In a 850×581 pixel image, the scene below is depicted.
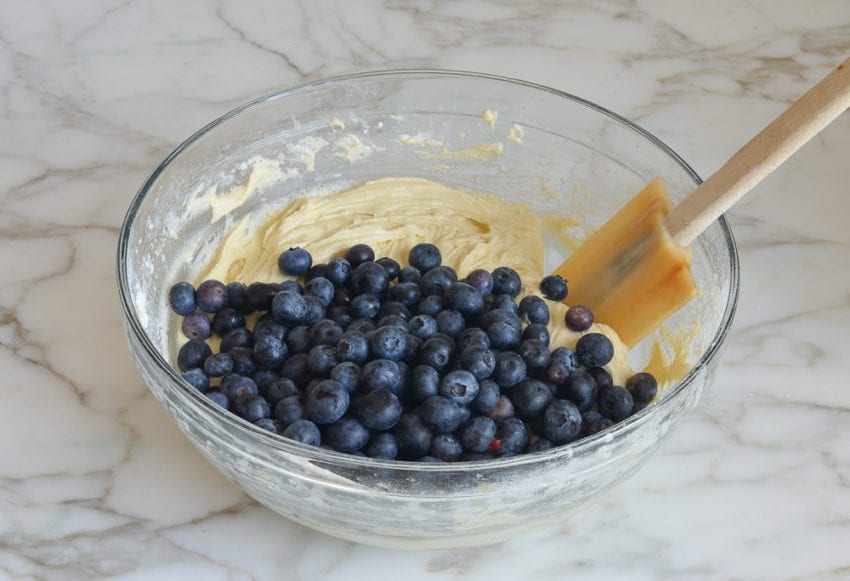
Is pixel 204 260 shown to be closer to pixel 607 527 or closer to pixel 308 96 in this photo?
pixel 308 96

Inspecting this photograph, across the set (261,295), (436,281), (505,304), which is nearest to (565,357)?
(505,304)

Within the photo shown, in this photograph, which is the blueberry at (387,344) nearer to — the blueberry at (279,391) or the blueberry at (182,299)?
the blueberry at (279,391)

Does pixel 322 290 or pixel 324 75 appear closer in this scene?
pixel 322 290

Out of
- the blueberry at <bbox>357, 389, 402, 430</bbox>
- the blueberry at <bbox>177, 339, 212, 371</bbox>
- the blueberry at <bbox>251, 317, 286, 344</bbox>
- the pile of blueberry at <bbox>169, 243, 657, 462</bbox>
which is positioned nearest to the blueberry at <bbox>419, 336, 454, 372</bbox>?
the pile of blueberry at <bbox>169, 243, 657, 462</bbox>

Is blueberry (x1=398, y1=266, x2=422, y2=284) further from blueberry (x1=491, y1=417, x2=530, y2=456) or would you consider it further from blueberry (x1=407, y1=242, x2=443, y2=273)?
blueberry (x1=491, y1=417, x2=530, y2=456)

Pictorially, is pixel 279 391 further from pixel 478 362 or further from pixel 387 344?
pixel 478 362

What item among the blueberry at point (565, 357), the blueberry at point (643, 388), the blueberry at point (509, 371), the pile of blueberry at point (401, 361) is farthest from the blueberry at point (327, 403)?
the blueberry at point (643, 388)
